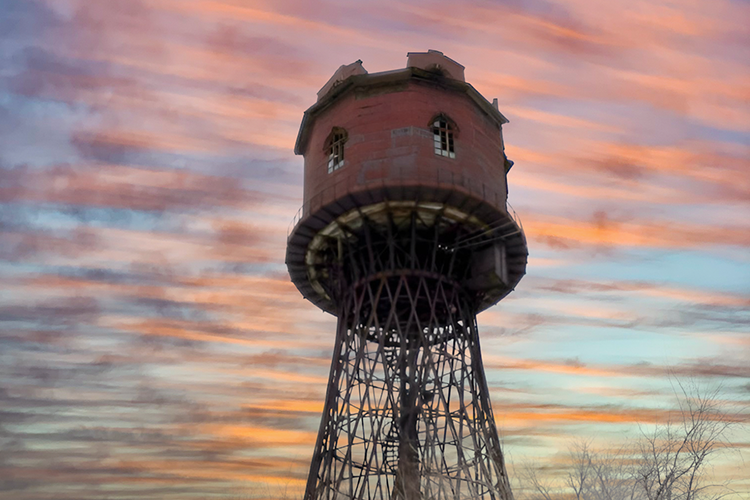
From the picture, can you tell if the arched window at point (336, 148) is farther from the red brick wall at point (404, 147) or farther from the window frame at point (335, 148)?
the red brick wall at point (404, 147)

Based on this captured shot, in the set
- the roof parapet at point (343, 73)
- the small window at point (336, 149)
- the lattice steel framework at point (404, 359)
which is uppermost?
the roof parapet at point (343, 73)

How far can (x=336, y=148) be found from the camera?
989 inches

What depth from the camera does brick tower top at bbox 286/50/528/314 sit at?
913 inches

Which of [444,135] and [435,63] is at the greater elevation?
[435,63]

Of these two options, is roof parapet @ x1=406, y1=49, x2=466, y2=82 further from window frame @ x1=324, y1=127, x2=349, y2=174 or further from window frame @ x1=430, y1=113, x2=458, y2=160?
window frame @ x1=324, y1=127, x2=349, y2=174

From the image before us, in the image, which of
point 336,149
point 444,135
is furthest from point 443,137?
point 336,149

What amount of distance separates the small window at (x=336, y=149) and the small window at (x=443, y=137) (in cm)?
343

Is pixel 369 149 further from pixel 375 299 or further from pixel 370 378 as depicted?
pixel 370 378

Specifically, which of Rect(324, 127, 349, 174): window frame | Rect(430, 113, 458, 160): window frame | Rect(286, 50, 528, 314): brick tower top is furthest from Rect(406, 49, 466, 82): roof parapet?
Rect(324, 127, 349, 174): window frame

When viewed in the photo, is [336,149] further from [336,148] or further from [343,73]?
[343,73]

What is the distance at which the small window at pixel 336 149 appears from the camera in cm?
2469

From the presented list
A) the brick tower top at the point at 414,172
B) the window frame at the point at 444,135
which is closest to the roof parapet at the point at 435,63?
the brick tower top at the point at 414,172

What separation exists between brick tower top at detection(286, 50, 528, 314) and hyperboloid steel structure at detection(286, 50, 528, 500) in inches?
2.1

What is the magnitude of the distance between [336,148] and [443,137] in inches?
159
